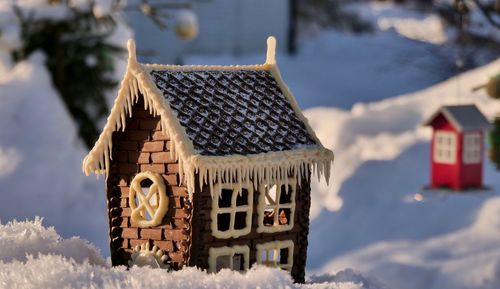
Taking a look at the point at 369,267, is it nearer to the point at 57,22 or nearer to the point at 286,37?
the point at 57,22

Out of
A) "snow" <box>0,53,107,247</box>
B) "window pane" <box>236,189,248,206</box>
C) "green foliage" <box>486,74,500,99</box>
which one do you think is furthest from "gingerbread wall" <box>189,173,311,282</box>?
"green foliage" <box>486,74,500,99</box>

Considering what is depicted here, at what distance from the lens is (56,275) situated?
6.39 m

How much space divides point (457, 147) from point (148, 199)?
6.43 m

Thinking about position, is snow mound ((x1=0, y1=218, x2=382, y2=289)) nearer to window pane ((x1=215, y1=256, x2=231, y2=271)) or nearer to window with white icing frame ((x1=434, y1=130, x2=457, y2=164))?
window pane ((x1=215, y1=256, x2=231, y2=271))

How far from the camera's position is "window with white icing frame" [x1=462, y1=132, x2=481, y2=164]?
1249 cm

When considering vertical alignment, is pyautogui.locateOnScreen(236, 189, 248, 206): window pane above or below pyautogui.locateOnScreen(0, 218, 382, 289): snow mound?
above

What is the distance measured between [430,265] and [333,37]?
55.3 feet

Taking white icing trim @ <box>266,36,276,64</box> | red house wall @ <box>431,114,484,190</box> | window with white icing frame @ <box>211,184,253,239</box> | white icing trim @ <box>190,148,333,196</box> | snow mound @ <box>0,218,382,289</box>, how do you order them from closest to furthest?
snow mound @ <box>0,218,382,289</box>, white icing trim @ <box>190,148,333,196</box>, window with white icing frame @ <box>211,184,253,239</box>, white icing trim @ <box>266,36,276,64</box>, red house wall @ <box>431,114,484,190</box>

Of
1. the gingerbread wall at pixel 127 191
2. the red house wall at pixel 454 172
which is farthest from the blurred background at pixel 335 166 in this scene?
the gingerbread wall at pixel 127 191

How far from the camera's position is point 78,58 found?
12.5m

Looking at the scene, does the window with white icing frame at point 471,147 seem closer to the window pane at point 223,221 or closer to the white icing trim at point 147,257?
the window pane at point 223,221

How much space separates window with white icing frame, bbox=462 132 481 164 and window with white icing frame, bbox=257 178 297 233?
223 inches

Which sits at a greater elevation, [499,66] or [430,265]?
[499,66]

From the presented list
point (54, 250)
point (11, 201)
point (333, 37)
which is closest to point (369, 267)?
point (11, 201)
